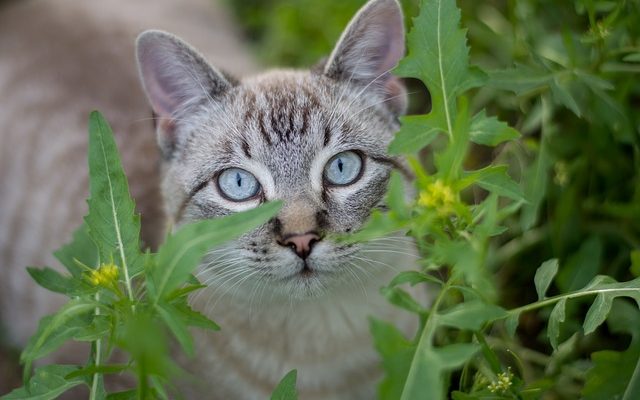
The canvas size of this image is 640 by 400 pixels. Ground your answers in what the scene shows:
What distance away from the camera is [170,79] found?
8.25 ft

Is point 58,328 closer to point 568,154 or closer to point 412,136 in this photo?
point 412,136

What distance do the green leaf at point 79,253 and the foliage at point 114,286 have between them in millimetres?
13

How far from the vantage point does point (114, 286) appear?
6.14ft

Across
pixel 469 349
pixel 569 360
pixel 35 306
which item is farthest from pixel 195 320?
pixel 35 306

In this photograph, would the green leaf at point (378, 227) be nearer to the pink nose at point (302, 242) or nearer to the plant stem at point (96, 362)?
the pink nose at point (302, 242)

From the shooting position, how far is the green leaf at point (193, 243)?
1.63 m

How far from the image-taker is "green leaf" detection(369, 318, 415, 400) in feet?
5.37

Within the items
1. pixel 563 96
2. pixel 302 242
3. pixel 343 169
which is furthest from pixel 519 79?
pixel 302 242

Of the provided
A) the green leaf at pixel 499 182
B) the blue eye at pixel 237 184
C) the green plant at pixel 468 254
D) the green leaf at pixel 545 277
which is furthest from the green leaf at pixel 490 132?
the blue eye at pixel 237 184

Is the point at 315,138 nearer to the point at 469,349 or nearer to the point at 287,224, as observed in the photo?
the point at 287,224

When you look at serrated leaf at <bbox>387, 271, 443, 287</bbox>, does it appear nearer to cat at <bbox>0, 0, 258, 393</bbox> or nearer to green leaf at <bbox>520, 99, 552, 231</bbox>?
green leaf at <bbox>520, 99, 552, 231</bbox>

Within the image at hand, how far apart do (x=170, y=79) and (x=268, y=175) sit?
2.00 ft

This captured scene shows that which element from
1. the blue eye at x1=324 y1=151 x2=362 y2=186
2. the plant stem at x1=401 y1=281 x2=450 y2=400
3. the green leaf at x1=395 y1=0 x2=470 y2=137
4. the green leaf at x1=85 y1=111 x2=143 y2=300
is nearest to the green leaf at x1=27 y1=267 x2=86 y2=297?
the green leaf at x1=85 y1=111 x2=143 y2=300

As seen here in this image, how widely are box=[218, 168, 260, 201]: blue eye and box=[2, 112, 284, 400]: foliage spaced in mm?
422
